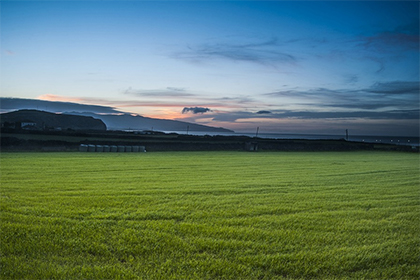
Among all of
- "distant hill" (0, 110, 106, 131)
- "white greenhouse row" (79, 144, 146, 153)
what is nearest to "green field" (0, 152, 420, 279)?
"white greenhouse row" (79, 144, 146, 153)

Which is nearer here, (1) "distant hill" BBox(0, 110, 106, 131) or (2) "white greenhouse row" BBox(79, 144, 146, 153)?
(2) "white greenhouse row" BBox(79, 144, 146, 153)

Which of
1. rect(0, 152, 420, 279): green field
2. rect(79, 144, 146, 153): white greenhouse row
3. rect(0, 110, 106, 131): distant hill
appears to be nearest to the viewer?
rect(0, 152, 420, 279): green field

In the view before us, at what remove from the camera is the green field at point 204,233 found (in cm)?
388

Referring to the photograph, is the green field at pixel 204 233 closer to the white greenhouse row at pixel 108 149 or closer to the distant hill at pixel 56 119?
the white greenhouse row at pixel 108 149

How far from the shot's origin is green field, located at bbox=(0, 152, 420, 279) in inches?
153

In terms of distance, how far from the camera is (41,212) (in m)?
6.02

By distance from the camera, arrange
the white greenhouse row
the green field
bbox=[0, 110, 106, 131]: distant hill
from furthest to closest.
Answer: bbox=[0, 110, 106, 131]: distant hill < the white greenhouse row < the green field

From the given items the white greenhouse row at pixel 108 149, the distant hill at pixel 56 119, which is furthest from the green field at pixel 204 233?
the distant hill at pixel 56 119

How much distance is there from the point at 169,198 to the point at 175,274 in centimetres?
396

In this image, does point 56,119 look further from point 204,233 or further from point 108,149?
point 204,233

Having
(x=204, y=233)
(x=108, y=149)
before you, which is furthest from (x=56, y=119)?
(x=204, y=233)

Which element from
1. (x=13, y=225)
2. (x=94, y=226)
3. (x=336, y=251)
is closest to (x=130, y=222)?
(x=94, y=226)

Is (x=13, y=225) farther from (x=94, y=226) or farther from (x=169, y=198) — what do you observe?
(x=169, y=198)

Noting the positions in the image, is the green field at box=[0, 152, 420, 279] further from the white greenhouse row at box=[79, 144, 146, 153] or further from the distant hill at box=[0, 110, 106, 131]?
the distant hill at box=[0, 110, 106, 131]
